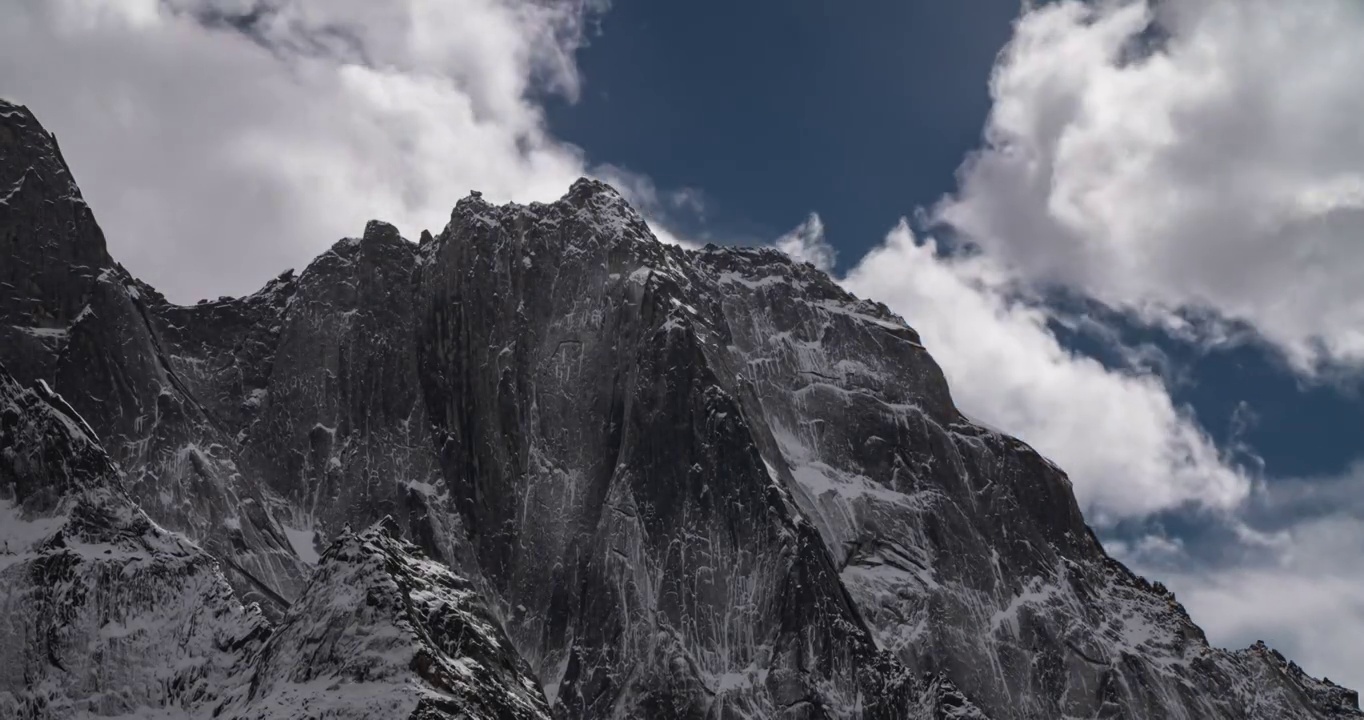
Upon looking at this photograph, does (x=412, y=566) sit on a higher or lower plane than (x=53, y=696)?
higher

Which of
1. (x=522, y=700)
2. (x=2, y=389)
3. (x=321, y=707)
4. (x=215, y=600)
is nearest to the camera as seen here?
(x=321, y=707)

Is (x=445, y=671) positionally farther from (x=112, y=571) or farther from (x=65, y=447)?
(x=65, y=447)

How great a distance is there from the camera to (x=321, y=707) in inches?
5797

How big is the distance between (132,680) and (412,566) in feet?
80.7

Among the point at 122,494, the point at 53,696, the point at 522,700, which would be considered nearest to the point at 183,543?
the point at 122,494

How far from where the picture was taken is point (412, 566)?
166500mm

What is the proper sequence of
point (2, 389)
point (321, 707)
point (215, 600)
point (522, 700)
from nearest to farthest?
point (321, 707) < point (522, 700) < point (215, 600) < point (2, 389)

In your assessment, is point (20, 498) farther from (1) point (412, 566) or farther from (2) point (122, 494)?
(1) point (412, 566)

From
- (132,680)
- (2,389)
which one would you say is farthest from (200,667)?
(2,389)

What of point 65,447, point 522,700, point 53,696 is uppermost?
point 65,447

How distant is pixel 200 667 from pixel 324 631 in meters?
17.6

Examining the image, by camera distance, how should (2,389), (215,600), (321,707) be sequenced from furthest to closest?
1. (2,389)
2. (215,600)
3. (321,707)

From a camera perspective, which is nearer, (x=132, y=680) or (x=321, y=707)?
(x=321, y=707)

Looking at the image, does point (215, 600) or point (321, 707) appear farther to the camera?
point (215, 600)
